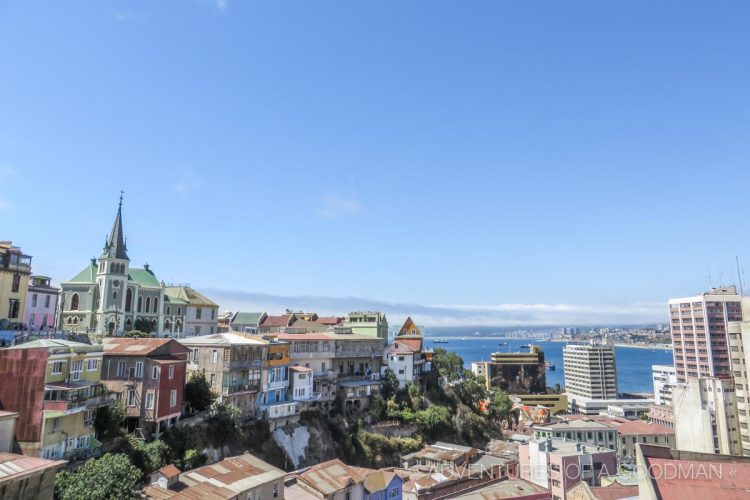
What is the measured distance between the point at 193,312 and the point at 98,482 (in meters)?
56.0

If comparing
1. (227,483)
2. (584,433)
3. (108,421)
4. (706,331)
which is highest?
(706,331)

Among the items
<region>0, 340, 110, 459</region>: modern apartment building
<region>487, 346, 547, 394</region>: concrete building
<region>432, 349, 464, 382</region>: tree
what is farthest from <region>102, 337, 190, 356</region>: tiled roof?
<region>487, 346, 547, 394</region>: concrete building

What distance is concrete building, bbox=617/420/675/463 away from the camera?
3027 inches

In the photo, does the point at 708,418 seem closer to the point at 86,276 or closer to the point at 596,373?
the point at 86,276

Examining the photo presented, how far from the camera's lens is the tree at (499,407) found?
82.4 metres

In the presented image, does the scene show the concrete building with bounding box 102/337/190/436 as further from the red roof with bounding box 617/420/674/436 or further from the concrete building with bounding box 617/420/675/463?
the red roof with bounding box 617/420/674/436

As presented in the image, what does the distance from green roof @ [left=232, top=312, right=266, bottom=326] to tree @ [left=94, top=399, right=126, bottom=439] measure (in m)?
51.0

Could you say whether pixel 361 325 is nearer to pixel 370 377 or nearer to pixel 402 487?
pixel 370 377

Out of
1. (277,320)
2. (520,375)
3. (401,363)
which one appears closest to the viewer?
(401,363)

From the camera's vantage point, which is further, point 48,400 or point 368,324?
point 368,324

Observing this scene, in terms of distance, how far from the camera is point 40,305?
5128cm

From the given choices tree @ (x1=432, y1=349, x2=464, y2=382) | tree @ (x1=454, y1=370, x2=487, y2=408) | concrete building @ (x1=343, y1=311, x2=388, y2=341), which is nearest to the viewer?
concrete building @ (x1=343, y1=311, x2=388, y2=341)

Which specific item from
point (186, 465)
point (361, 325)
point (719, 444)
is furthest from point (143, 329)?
point (719, 444)

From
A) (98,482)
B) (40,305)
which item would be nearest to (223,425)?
(98,482)
